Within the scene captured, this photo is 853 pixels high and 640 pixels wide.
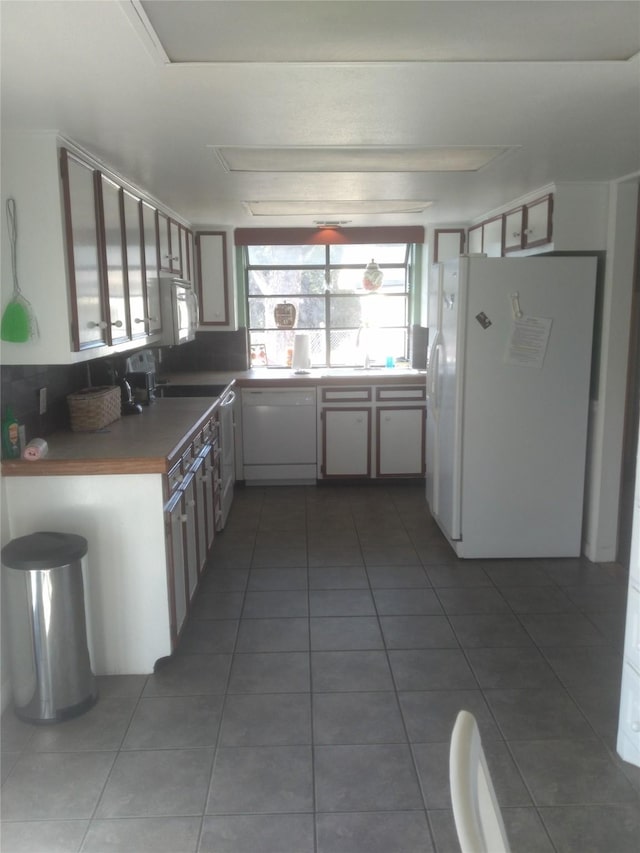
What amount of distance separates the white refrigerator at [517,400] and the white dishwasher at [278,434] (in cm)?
165

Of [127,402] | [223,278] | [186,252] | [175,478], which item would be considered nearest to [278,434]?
[223,278]

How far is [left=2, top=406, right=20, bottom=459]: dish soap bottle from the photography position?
264 centimetres

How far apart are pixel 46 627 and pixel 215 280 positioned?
3.86 m

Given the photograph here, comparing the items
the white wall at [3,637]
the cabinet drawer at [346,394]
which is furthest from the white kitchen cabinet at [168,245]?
the white wall at [3,637]

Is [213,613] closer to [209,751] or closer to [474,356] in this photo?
[209,751]

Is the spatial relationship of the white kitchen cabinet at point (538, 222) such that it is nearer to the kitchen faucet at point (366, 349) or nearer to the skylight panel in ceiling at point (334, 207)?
the skylight panel in ceiling at point (334, 207)

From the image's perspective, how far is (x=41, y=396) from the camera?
310cm

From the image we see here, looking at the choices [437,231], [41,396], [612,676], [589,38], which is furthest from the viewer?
[437,231]

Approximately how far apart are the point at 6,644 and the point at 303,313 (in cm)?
425

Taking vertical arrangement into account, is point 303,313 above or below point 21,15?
below

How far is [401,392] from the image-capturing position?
539 cm

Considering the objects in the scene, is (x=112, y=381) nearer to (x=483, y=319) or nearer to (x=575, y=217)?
(x=483, y=319)

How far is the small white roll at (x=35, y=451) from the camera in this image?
8.57 feet

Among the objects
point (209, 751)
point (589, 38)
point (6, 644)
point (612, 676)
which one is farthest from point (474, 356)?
point (6, 644)
